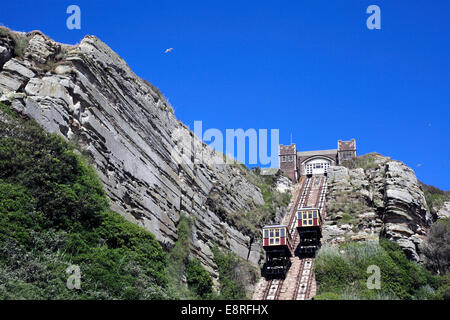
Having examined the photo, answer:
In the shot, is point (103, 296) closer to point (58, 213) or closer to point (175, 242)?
point (58, 213)

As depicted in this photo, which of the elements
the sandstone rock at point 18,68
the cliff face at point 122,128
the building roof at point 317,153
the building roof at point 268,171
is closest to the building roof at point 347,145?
the building roof at point 317,153

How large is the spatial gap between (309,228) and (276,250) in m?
3.41

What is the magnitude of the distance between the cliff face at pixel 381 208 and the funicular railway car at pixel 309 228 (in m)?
1.70

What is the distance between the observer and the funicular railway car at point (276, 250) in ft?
119

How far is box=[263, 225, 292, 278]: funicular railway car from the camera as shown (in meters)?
36.4

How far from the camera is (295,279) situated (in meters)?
34.8

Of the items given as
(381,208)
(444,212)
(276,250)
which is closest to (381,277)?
(276,250)

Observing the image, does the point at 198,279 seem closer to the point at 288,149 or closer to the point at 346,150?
the point at 288,149

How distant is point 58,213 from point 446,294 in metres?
22.4

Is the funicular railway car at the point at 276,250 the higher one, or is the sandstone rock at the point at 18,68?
the sandstone rock at the point at 18,68

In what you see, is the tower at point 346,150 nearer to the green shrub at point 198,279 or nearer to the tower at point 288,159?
the tower at point 288,159

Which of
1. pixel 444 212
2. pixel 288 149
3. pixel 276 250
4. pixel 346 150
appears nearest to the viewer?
pixel 276 250

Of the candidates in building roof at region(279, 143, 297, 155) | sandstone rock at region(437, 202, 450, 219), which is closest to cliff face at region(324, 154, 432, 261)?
sandstone rock at region(437, 202, 450, 219)

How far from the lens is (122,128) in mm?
29406
